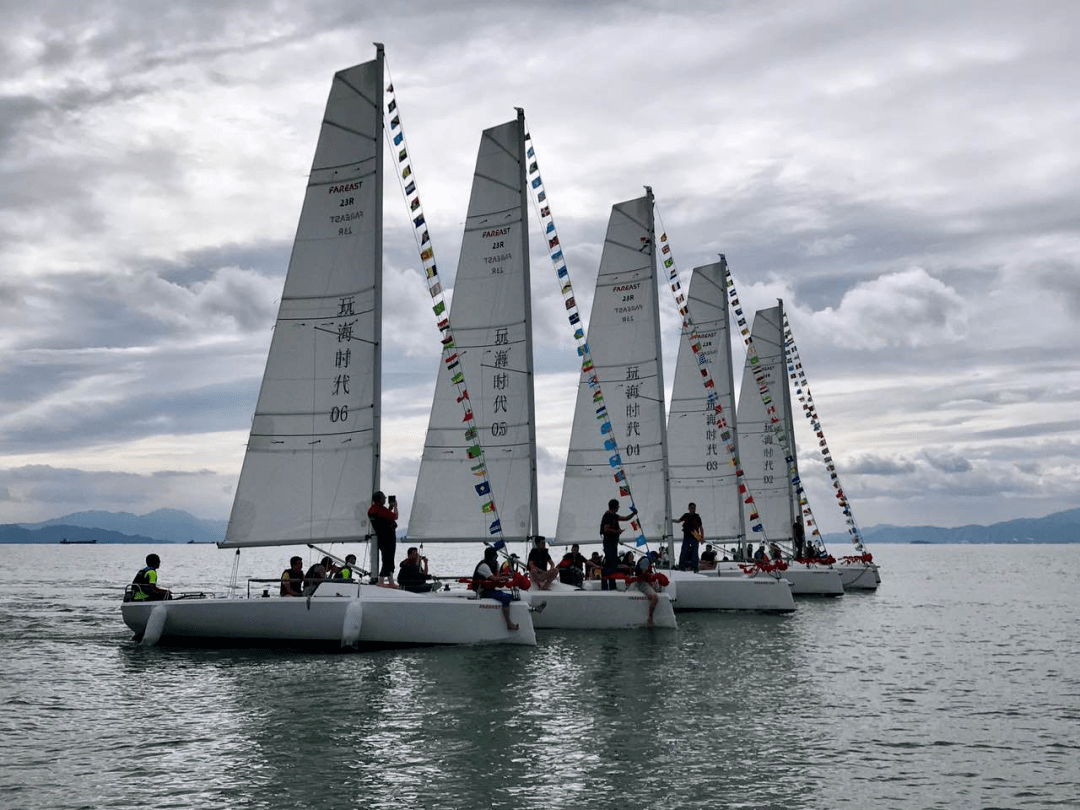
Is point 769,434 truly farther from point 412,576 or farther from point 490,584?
point 412,576

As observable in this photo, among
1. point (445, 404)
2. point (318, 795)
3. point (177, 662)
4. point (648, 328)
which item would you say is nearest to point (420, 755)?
point (318, 795)

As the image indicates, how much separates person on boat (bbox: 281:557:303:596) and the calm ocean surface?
1.31 metres

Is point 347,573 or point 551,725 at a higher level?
point 347,573

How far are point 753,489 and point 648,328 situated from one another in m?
15.2

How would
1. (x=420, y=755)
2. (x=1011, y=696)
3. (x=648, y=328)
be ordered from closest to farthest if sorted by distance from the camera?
(x=420, y=755) < (x=1011, y=696) < (x=648, y=328)

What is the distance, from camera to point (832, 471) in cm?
4797

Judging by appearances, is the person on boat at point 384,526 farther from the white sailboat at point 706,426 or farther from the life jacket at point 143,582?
the white sailboat at point 706,426

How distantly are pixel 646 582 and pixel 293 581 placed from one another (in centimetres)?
899

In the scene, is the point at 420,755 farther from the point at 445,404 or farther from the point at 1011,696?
the point at 445,404

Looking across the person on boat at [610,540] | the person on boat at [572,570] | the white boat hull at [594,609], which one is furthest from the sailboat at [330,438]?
the person on boat at [572,570]

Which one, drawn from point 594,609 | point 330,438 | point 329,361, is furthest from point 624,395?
point 330,438

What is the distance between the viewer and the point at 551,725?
597 inches

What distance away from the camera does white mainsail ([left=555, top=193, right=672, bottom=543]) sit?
3375cm

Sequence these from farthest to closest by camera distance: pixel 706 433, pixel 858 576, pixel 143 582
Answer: pixel 858 576 → pixel 706 433 → pixel 143 582
